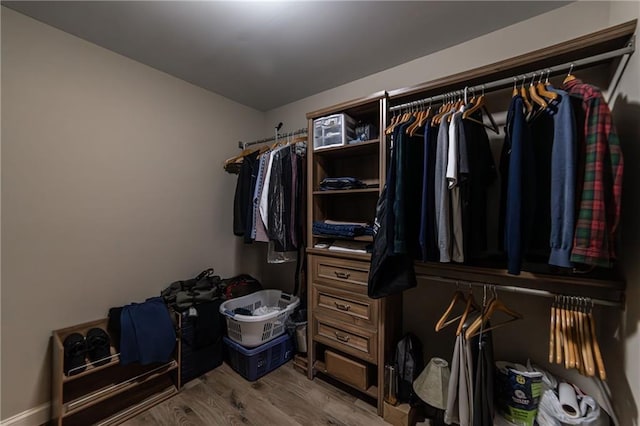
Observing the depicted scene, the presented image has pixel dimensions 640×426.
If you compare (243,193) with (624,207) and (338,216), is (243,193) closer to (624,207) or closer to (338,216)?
(338,216)

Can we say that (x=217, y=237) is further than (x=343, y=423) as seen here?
Yes

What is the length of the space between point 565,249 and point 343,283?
1.15 metres

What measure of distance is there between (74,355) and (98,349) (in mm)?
110

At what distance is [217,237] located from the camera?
253 cm

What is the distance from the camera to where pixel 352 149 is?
1839 mm

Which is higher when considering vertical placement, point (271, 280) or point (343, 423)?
point (271, 280)

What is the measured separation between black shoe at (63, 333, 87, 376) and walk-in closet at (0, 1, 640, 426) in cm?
2

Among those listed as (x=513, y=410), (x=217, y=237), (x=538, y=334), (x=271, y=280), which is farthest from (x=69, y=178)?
(x=538, y=334)

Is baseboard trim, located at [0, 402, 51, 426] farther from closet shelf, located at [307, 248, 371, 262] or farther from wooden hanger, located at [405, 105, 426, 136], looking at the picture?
wooden hanger, located at [405, 105, 426, 136]

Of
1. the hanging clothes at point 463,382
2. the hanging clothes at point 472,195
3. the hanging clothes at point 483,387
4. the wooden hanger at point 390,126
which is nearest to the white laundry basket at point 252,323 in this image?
the hanging clothes at point 463,382

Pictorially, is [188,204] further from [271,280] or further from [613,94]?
[613,94]

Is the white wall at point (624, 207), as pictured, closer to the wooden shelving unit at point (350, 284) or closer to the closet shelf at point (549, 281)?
the closet shelf at point (549, 281)

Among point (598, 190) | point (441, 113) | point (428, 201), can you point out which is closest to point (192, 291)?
point (428, 201)

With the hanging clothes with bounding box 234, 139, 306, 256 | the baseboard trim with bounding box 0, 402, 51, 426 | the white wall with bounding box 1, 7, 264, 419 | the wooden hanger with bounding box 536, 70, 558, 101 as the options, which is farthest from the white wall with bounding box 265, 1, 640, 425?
the baseboard trim with bounding box 0, 402, 51, 426
